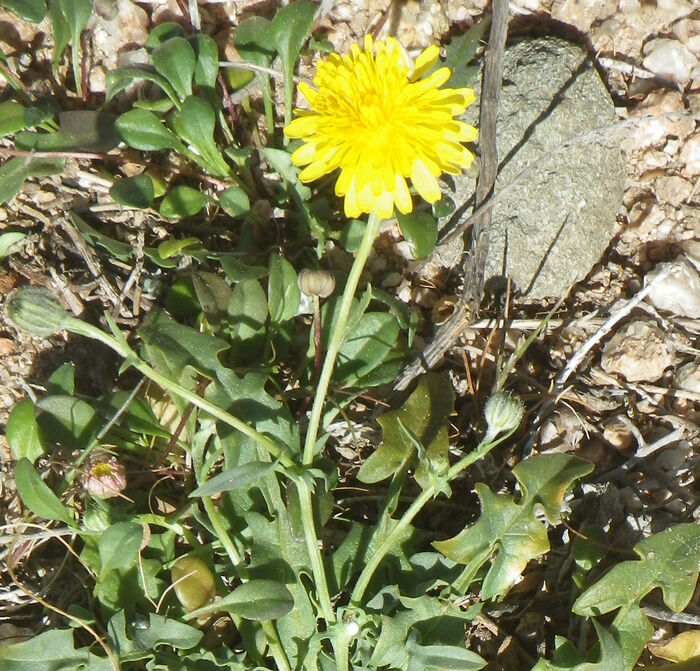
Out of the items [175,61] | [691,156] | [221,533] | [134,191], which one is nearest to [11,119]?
[134,191]

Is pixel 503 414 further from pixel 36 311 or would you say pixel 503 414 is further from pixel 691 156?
pixel 691 156

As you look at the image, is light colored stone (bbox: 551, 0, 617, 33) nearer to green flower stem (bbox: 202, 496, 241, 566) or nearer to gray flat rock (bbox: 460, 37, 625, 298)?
gray flat rock (bbox: 460, 37, 625, 298)

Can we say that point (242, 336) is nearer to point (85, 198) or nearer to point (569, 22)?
point (85, 198)

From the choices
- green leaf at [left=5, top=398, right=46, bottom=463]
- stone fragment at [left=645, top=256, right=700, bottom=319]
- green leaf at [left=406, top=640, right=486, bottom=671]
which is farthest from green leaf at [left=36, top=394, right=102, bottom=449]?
stone fragment at [left=645, top=256, right=700, bottom=319]

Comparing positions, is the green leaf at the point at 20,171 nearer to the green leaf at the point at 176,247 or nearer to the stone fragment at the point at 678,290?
the green leaf at the point at 176,247

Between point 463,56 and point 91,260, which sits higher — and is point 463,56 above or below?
above

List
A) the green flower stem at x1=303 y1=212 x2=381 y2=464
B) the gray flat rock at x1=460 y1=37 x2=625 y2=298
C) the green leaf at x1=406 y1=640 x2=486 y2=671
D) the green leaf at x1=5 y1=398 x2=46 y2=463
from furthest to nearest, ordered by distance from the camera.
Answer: the gray flat rock at x1=460 y1=37 x2=625 y2=298
the green leaf at x1=5 y1=398 x2=46 y2=463
the green leaf at x1=406 y1=640 x2=486 y2=671
the green flower stem at x1=303 y1=212 x2=381 y2=464

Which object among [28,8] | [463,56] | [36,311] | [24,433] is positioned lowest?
[24,433]
